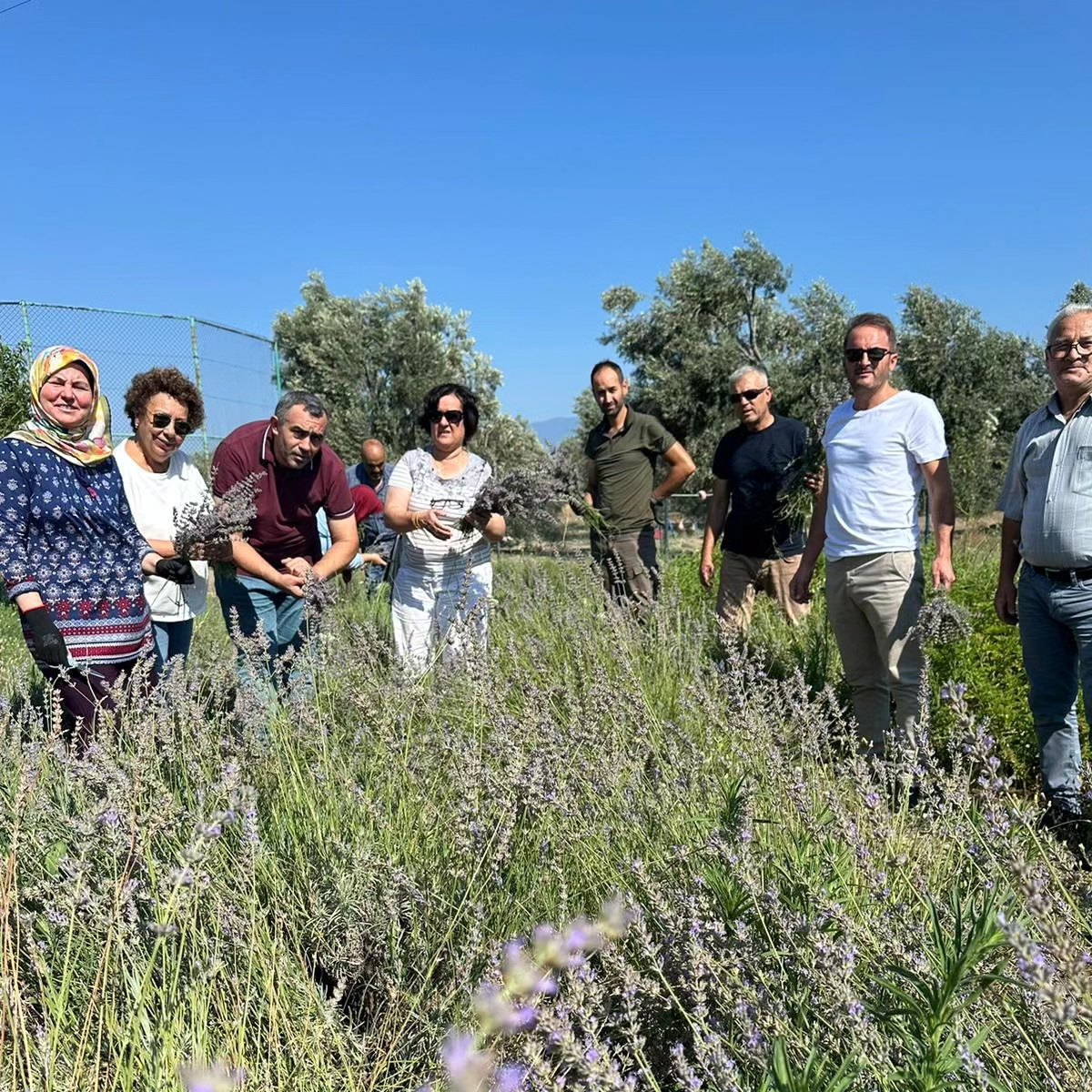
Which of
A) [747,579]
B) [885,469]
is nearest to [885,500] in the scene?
[885,469]

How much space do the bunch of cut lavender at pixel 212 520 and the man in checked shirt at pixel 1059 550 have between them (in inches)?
121

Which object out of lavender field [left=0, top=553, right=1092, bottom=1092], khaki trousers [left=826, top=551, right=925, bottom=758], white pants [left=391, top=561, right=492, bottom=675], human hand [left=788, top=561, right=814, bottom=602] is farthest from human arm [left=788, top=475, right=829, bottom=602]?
white pants [left=391, top=561, right=492, bottom=675]

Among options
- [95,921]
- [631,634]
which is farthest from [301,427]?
[95,921]

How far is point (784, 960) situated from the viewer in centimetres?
164

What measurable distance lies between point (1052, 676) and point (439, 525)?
2629 mm

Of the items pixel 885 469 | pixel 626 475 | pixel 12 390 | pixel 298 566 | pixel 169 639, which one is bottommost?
pixel 169 639

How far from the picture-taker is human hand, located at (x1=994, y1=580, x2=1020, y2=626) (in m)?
3.28

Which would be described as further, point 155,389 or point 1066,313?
point 155,389

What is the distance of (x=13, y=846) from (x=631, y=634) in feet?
10.9

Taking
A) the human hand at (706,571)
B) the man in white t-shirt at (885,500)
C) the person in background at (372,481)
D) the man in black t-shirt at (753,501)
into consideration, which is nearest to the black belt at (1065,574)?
the man in white t-shirt at (885,500)

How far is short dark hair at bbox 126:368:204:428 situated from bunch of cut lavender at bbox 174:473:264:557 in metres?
0.39

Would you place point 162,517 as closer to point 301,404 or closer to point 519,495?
point 301,404

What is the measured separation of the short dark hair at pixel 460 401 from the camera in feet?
13.1

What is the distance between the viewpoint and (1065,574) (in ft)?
9.26
